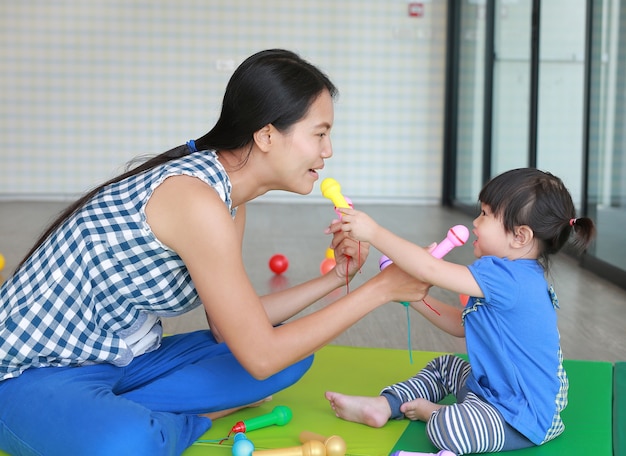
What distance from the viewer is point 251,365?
4.78 feet

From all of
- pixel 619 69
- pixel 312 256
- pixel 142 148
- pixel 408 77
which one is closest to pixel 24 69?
pixel 142 148

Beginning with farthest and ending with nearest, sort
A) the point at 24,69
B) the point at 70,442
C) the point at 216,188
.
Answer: the point at 24,69, the point at 216,188, the point at 70,442

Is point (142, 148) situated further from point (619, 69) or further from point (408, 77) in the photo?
point (619, 69)

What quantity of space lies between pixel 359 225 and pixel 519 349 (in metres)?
0.42

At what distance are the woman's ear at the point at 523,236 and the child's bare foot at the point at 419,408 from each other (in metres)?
0.37

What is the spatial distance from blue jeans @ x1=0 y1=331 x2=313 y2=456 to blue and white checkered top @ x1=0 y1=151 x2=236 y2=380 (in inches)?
2.2

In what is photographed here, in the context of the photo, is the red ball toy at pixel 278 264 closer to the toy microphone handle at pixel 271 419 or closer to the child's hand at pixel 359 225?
the toy microphone handle at pixel 271 419

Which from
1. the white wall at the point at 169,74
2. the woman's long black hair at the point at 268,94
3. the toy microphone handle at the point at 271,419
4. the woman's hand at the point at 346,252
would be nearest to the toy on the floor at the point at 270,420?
the toy microphone handle at the point at 271,419

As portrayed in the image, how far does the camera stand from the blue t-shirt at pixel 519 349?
1.57 m

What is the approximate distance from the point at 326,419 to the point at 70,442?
1.93 feet

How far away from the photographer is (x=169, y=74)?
21.3 ft

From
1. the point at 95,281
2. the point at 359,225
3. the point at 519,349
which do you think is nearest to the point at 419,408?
the point at 519,349

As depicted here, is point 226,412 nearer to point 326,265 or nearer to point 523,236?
point 523,236

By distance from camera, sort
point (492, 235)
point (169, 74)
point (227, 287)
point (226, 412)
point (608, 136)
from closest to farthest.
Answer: point (227, 287)
point (492, 235)
point (226, 412)
point (608, 136)
point (169, 74)
